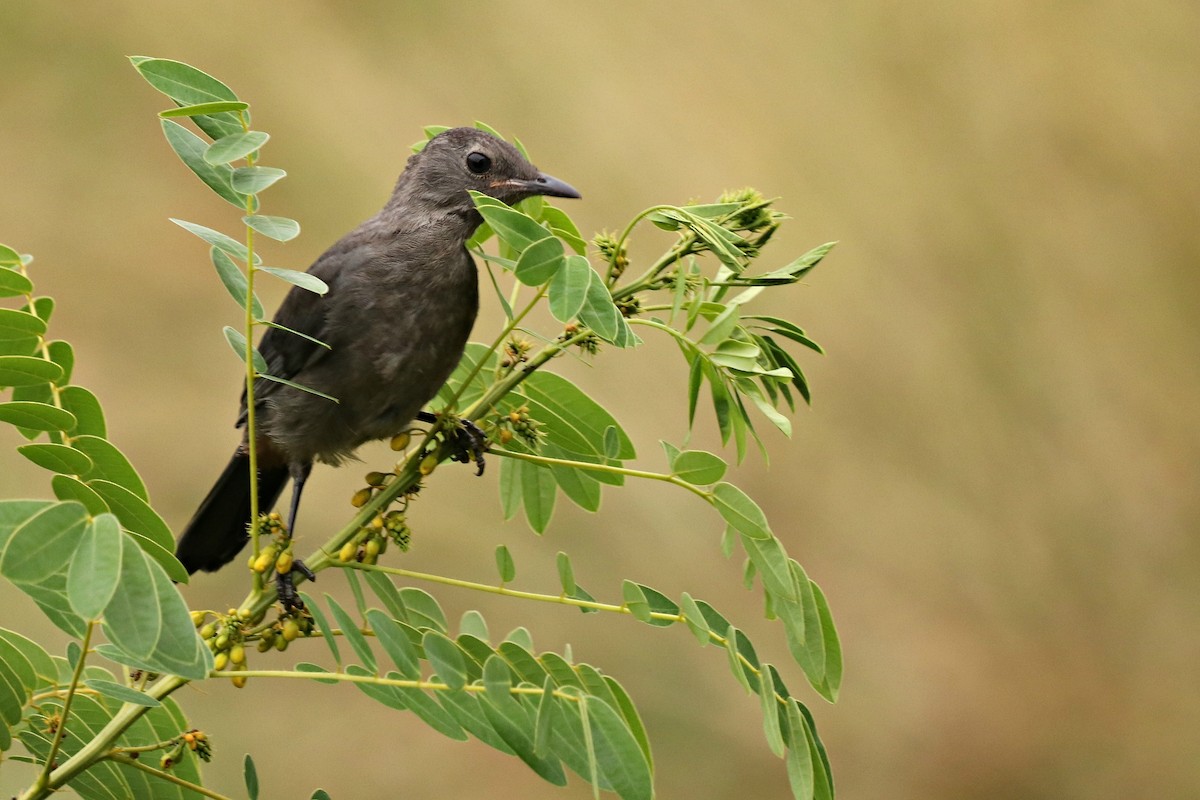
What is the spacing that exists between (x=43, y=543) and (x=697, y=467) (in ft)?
2.37

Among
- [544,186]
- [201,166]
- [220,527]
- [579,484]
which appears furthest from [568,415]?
[220,527]

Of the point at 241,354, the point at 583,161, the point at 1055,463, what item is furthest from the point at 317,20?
the point at 241,354

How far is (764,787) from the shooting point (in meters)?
4.62

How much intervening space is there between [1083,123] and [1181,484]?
169cm

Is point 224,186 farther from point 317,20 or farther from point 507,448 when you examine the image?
point 317,20

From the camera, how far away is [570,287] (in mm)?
1299

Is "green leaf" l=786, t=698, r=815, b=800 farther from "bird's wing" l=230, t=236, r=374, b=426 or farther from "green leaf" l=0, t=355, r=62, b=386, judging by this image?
"bird's wing" l=230, t=236, r=374, b=426

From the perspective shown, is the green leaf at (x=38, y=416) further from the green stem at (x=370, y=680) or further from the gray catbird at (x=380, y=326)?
the gray catbird at (x=380, y=326)

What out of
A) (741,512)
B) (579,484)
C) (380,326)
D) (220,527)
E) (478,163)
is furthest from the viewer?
(220,527)

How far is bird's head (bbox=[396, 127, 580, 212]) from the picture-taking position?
7.38 feet

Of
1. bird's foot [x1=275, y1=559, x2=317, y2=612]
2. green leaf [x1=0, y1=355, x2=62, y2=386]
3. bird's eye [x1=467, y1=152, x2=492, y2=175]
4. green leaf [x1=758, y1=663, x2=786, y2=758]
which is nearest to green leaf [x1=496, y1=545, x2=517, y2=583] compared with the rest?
bird's foot [x1=275, y1=559, x2=317, y2=612]

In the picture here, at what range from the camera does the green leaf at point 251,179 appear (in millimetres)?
1273

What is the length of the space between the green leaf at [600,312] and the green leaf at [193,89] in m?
0.43

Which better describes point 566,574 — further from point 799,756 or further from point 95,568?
point 95,568
